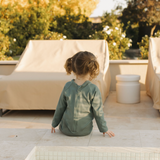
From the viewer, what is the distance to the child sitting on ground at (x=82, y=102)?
60.4 inches

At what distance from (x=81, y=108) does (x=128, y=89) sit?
1.83 metres

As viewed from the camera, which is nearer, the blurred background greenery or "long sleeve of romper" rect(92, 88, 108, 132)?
"long sleeve of romper" rect(92, 88, 108, 132)

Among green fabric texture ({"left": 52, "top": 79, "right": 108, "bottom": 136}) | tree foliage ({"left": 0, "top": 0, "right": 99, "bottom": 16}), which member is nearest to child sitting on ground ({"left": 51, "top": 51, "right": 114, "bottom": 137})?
green fabric texture ({"left": 52, "top": 79, "right": 108, "bottom": 136})

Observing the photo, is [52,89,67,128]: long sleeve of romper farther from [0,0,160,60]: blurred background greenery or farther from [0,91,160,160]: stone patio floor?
[0,0,160,60]: blurred background greenery

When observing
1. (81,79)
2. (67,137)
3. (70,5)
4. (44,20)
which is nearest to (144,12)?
(70,5)

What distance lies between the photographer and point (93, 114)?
1614 millimetres

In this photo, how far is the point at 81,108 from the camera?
5.14 feet

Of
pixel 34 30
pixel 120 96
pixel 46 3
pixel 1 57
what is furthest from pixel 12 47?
pixel 120 96

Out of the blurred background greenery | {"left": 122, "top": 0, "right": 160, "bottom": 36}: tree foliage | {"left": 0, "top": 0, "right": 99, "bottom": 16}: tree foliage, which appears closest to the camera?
the blurred background greenery

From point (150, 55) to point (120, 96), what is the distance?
77 cm

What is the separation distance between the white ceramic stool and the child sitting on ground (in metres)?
1.75

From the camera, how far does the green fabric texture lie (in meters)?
1.55

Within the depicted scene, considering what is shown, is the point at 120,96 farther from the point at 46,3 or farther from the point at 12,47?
the point at 46,3

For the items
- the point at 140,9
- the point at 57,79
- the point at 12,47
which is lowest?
the point at 12,47
